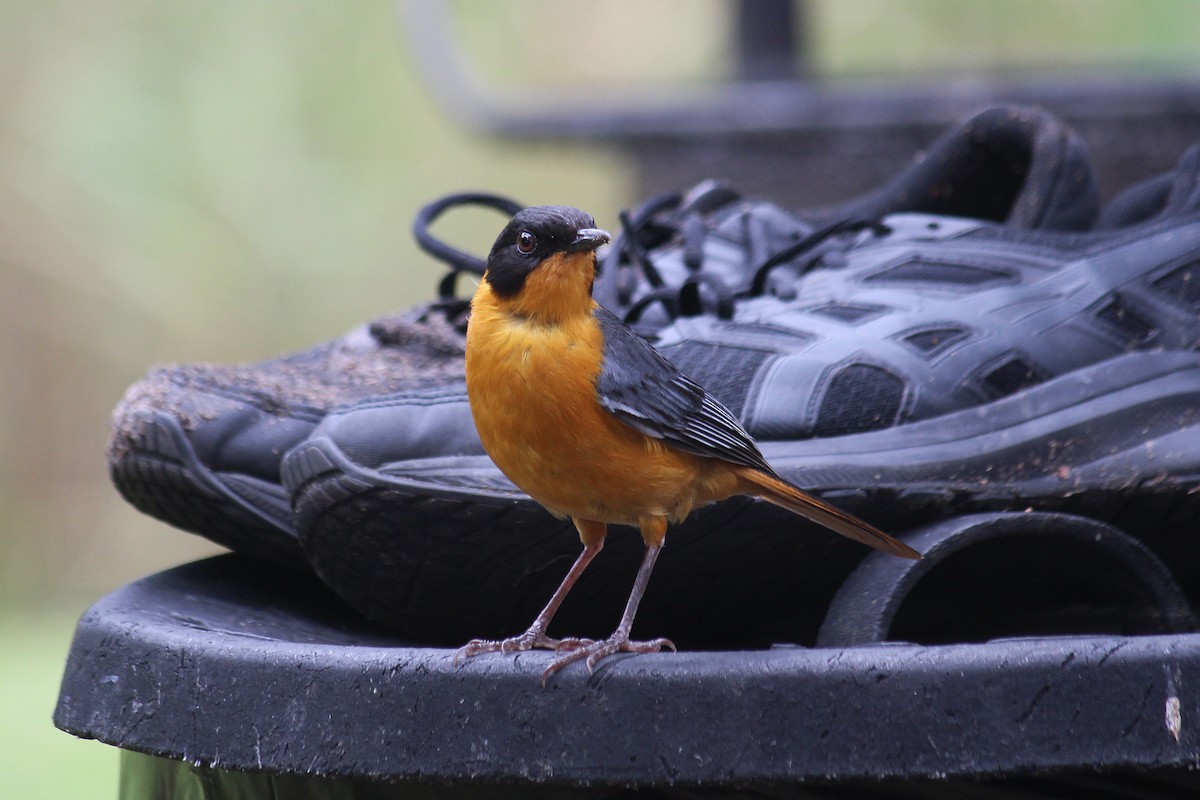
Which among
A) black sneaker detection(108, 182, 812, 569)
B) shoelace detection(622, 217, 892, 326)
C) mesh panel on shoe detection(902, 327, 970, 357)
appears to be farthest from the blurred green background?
mesh panel on shoe detection(902, 327, 970, 357)

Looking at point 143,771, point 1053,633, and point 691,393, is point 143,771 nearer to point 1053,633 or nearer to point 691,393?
point 691,393

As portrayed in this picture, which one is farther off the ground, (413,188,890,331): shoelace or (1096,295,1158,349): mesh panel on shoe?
(413,188,890,331): shoelace

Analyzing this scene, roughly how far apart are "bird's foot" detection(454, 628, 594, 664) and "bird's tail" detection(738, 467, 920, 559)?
0.91ft

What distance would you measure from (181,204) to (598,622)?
6.62 m

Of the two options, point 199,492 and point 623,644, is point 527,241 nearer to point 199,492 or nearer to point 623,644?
point 623,644

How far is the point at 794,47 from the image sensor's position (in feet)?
18.6

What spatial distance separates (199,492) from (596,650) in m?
0.75

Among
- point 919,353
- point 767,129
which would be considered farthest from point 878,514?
point 767,129

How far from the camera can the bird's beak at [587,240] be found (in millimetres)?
1574

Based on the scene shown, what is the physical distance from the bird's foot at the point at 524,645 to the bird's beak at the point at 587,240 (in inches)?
17.0

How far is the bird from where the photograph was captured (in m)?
1.52

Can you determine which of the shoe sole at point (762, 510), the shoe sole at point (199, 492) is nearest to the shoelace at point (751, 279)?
the shoe sole at point (762, 510)

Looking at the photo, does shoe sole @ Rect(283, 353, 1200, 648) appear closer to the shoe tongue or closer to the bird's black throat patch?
the bird's black throat patch

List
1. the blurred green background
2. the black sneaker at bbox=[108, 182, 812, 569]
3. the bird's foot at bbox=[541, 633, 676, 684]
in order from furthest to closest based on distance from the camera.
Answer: the blurred green background → the black sneaker at bbox=[108, 182, 812, 569] → the bird's foot at bbox=[541, 633, 676, 684]
